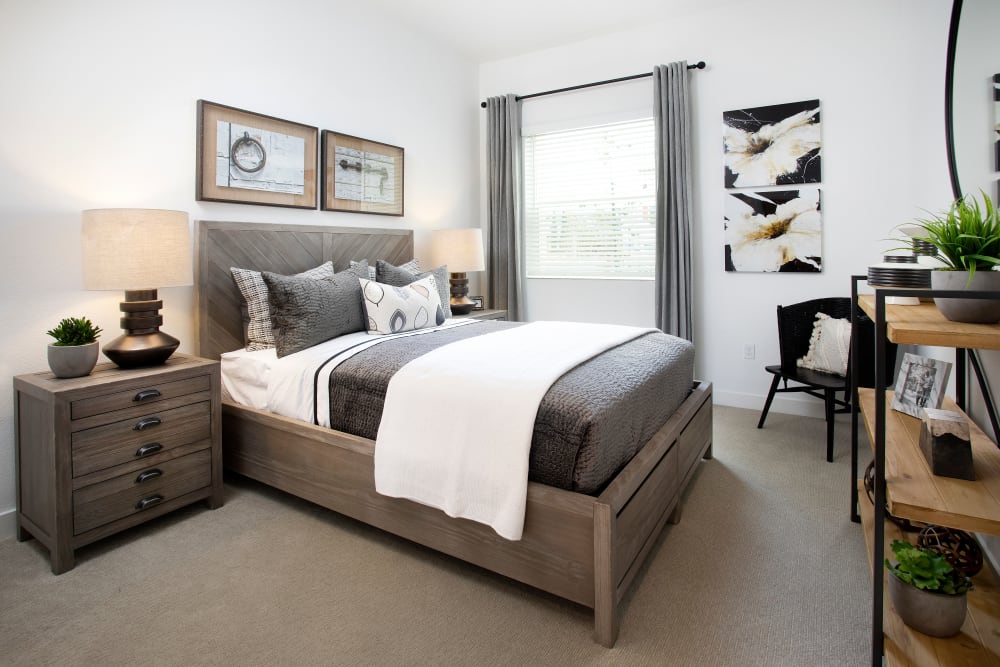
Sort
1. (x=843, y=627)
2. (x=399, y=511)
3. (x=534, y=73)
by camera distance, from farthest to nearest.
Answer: (x=534, y=73), (x=399, y=511), (x=843, y=627)

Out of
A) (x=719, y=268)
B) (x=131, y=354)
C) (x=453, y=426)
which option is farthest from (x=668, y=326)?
(x=131, y=354)

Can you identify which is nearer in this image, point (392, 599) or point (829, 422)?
point (392, 599)

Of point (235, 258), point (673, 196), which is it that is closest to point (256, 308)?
point (235, 258)

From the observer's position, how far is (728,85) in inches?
152

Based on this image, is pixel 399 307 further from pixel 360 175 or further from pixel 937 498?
pixel 937 498

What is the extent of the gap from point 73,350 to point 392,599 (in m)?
1.49

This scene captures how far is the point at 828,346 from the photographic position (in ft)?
10.8

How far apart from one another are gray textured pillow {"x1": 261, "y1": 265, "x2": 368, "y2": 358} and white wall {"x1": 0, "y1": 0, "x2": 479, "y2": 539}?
0.58m

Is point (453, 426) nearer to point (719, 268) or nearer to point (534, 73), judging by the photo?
point (719, 268)

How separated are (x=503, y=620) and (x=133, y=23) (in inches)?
116

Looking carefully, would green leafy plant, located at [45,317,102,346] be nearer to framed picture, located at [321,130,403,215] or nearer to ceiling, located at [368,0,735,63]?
framed picture, located at [321,130,403,215]

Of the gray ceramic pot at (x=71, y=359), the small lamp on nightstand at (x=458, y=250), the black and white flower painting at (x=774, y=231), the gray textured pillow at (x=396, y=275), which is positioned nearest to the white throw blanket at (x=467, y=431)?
the gray ceramic pot at (x=71, y=359)

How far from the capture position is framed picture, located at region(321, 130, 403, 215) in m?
3.53

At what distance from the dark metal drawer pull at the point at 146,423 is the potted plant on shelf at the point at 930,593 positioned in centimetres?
253
